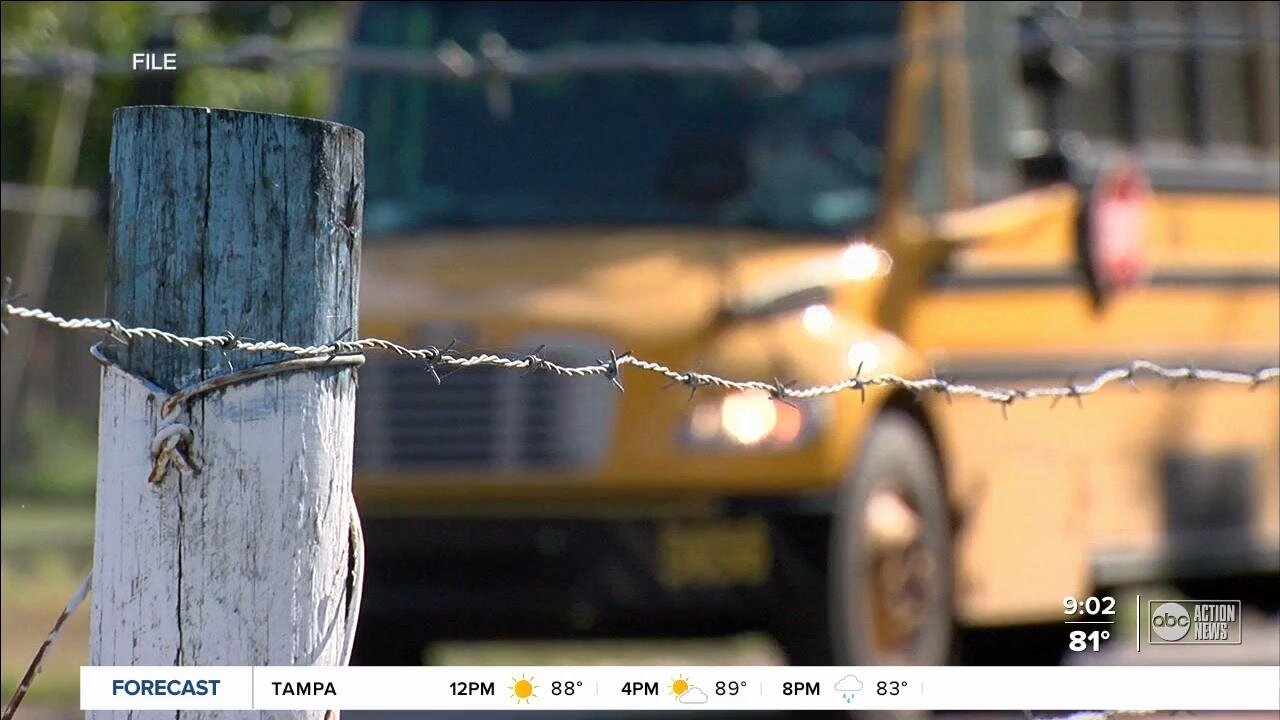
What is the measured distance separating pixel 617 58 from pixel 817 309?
105cm

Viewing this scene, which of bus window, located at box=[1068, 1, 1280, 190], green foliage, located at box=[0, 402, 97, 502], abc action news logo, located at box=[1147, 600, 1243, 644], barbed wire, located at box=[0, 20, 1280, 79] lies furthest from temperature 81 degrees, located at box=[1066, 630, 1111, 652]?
green foliage, located at box=[0, 402, 97, 502]

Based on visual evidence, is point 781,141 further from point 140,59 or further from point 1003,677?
point 1003,677

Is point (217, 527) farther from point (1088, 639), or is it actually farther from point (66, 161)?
point (66, 161)

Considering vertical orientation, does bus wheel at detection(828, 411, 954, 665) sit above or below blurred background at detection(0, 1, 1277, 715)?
below

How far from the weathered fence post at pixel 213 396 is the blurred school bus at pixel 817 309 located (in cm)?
355

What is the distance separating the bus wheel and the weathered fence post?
3703 millimetres

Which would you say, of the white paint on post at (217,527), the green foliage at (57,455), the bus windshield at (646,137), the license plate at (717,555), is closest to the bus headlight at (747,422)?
the license plate at (717,555)

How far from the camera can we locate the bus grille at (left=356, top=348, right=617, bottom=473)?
6242mm

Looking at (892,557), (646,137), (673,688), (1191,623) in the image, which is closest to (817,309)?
(892,557)

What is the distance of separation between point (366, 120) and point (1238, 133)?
3.24 metres

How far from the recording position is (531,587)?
20.5 ft

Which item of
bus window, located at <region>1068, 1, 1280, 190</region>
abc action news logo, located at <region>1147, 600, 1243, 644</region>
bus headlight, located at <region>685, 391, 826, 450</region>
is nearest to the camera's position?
abc action news logo, located at <region>1147, 600, 1243, 644</region>

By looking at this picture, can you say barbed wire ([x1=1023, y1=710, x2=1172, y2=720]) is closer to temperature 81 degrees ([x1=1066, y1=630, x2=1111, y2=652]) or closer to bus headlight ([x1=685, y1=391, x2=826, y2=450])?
temperature 81 degrees ([x1=1066, y1=630, x2=1111, y2=652])

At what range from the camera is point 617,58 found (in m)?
6.91
